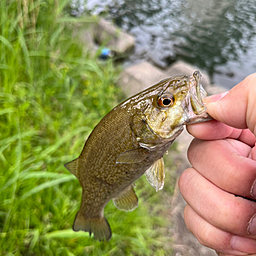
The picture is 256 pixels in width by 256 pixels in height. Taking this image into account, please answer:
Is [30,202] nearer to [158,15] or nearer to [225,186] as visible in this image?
[225,186]

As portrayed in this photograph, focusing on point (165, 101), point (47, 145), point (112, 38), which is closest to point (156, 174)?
point (165, 101)

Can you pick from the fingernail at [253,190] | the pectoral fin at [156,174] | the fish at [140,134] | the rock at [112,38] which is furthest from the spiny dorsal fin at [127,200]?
the rock at [112,38]

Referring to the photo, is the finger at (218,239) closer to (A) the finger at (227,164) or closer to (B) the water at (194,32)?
(A) the finger at (227,164)

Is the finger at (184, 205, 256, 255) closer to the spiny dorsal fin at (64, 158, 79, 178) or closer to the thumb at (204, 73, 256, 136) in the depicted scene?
the thumb at (204, 73, 256, 136)

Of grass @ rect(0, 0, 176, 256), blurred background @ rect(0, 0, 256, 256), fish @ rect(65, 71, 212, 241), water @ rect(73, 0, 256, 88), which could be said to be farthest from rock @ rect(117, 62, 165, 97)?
fish @ rect(65, 71, 212, 241)

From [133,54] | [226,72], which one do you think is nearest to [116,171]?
[133,54]
